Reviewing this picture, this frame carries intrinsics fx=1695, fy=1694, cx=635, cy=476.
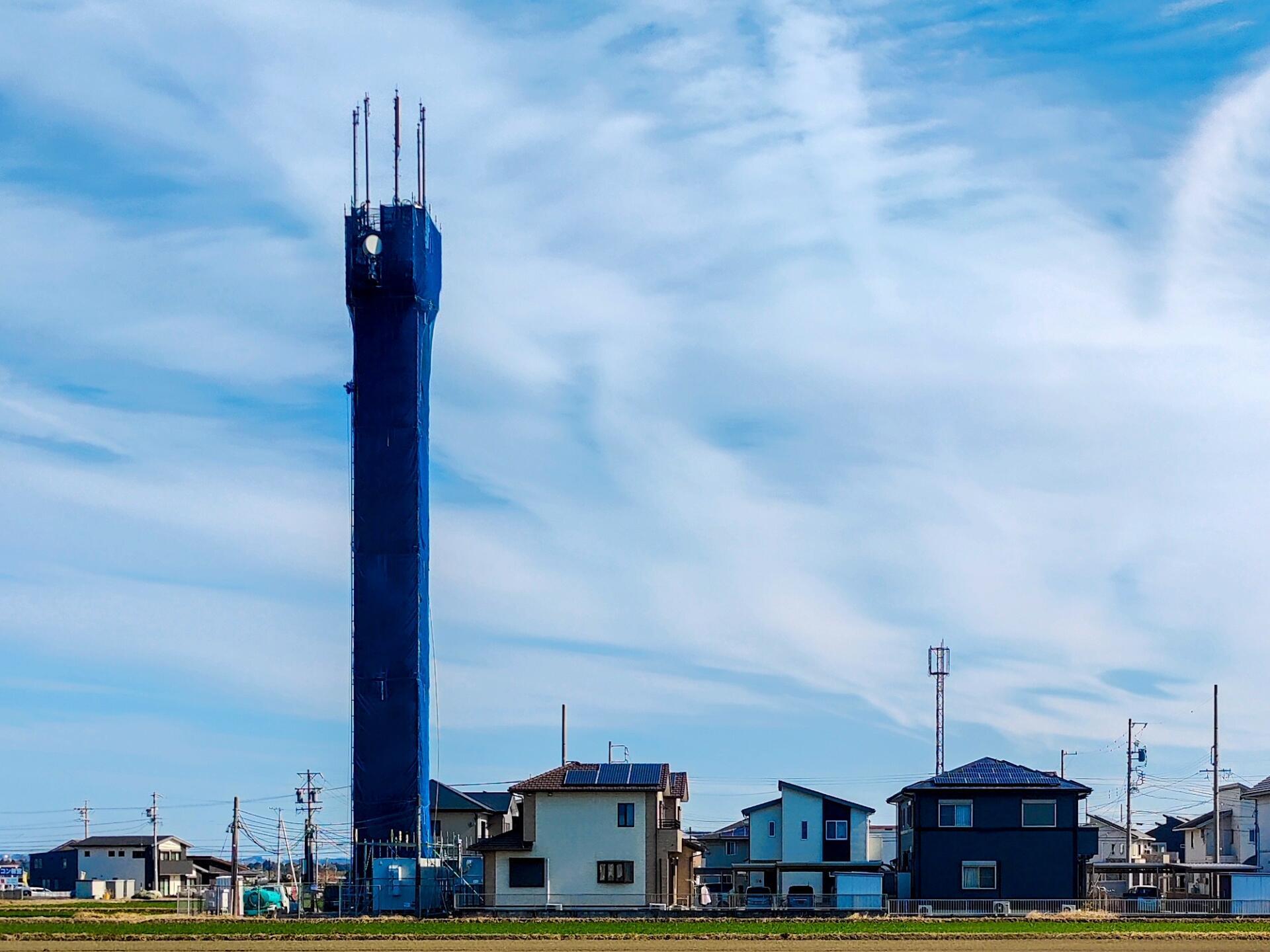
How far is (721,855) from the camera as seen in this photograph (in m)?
91.9

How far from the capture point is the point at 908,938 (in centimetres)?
4706

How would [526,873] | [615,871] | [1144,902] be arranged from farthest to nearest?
[615,871] < [526,873] < [1144,902]

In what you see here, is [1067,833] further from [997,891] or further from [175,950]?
[175,950]

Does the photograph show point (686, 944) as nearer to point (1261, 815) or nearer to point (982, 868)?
point (982, 868)

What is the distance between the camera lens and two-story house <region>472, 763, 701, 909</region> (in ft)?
212

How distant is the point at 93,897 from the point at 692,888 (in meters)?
40.9

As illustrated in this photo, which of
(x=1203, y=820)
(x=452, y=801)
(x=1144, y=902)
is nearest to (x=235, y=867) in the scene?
(x=452, y=801)

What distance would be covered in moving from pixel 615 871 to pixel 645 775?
3879 millimetres

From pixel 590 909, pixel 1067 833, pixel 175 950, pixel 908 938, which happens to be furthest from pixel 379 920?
pixel 1067 833

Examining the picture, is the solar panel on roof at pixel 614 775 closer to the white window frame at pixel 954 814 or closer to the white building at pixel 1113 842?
the white window frame at pixel 954 814

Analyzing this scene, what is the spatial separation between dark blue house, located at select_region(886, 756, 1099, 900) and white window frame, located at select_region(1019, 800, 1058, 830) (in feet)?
0.08

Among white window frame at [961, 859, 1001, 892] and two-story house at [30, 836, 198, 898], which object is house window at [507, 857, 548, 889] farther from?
two-story house at [30, 836, 198, 898]

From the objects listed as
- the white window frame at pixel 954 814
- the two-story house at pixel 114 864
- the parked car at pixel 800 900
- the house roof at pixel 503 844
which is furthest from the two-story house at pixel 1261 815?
the two-story house at pixel 114 864

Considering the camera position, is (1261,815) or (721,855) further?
(721,855)
